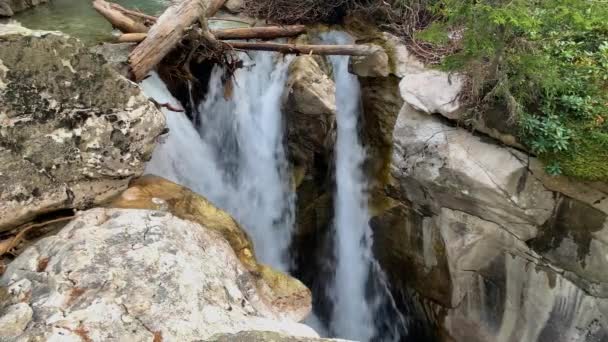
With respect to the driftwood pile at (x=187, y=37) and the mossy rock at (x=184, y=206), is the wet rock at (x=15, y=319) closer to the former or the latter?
the mossy rock at (x=184, y=206)

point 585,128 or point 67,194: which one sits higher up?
point 585,128

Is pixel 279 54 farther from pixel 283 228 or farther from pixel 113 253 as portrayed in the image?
pixel 113 253

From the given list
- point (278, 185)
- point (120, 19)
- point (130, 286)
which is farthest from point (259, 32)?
point (130, 286)

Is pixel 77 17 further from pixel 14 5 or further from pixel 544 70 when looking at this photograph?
pixel 544 70

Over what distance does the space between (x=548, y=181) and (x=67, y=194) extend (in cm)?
440

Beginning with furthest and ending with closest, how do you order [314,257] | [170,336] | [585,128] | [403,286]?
1. [314,257]
2. [403,286]
3. [585,128]
4. [170,336]

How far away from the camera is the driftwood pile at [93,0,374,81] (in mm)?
5328

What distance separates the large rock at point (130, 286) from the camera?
2789 mm

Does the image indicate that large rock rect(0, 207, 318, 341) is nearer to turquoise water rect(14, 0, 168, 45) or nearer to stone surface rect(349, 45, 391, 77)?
stone surface rect(349, 45, 391, 77)

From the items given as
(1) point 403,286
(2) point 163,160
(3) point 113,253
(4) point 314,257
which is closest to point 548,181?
(1) point 403,286

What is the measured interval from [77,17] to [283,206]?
224 inches

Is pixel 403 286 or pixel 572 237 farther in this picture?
pixel 403 286

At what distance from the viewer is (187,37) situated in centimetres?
565

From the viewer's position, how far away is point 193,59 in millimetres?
6289
